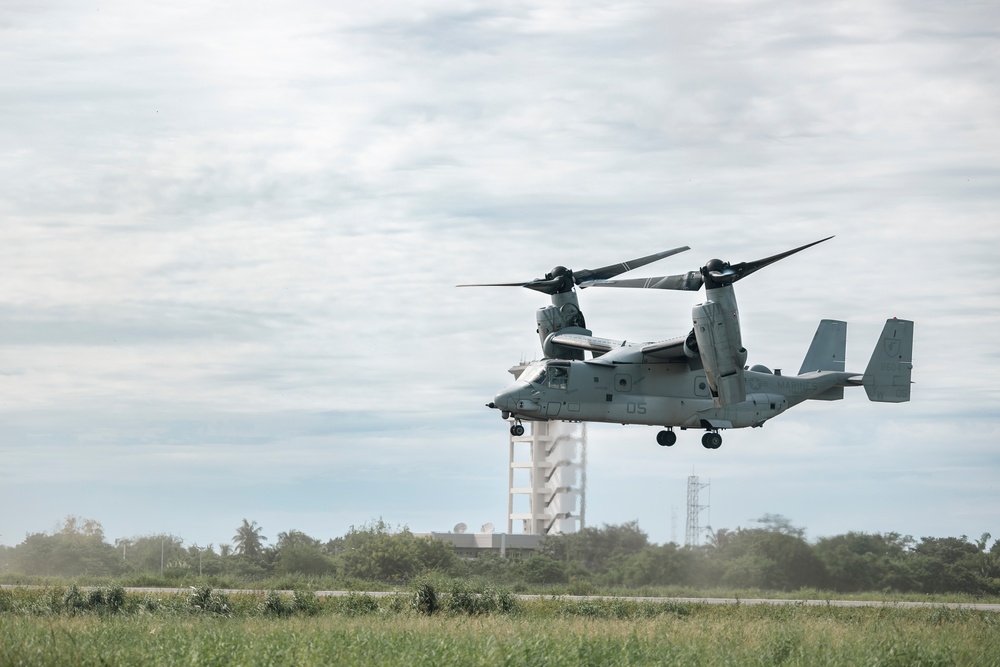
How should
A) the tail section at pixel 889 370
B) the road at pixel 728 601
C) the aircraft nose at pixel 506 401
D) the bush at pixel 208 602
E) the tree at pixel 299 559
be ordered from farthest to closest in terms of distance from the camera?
the tree at pixel 299 559, the tail section at pixel 889 370, the road at pixel 728 601, the aircraft nose at pixel 506 401, the bush at pixel 208 602

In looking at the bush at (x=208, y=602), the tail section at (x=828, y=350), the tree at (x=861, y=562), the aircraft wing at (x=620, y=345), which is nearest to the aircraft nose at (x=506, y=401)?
the aircraft wing at (x=620, y=345)

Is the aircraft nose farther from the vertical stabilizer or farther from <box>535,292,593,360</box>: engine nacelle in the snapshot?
the vertical stabilizer

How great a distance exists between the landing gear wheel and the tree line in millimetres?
9559

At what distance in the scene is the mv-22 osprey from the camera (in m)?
39.0

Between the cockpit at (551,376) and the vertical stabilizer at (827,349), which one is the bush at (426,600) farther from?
the vertical stabilizer at (827,349)

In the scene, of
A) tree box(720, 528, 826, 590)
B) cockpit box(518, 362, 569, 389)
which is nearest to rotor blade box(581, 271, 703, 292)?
cockpit box(518, 362, 569, 389)

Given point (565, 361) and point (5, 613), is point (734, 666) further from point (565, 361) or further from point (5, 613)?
point (5, 613)

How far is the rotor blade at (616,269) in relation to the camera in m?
48.5

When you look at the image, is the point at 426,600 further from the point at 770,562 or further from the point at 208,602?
the point at 770,562

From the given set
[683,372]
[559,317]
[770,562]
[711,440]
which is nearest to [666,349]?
[683,372]

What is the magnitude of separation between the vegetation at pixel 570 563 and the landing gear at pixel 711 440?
940 centimetres

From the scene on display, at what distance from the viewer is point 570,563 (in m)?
58.1

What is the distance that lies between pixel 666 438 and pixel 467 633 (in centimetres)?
1512

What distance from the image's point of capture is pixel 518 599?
4378 cm
